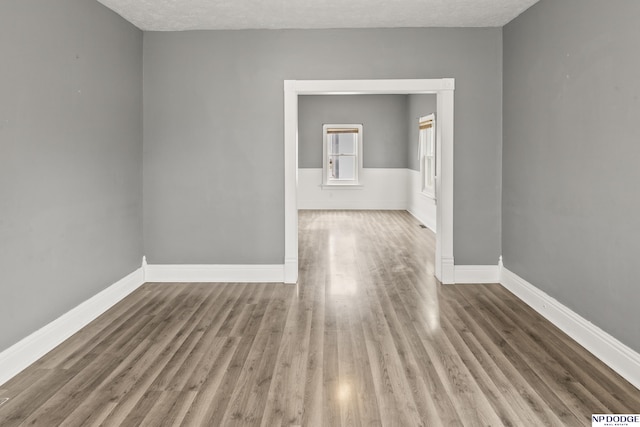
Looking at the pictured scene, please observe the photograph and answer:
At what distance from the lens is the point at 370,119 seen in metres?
11.9

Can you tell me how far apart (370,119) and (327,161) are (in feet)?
4.95

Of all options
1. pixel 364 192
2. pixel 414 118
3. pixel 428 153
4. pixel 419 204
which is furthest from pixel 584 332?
pixel 364 192

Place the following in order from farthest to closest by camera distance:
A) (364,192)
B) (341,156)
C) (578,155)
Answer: (341,156)
(364,192)
(578,155)

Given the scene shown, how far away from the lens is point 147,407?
2568mm

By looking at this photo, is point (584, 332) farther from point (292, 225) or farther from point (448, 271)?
point (292, 225)

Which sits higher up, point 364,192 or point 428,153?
point 428,153

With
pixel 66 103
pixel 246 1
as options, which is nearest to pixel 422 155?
pixel 246 1

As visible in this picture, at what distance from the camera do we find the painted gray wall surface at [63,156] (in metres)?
3.05

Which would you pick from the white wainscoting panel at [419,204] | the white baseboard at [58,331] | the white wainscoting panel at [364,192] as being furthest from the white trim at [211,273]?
the white wainscoting panel at [364,192]

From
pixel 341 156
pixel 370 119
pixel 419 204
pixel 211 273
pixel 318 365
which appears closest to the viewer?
pixel 318 365

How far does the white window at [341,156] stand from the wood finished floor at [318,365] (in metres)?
7.33

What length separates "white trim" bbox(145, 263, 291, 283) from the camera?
5238mm

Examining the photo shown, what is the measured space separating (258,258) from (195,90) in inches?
76.8

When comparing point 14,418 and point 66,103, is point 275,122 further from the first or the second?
point 14,418
